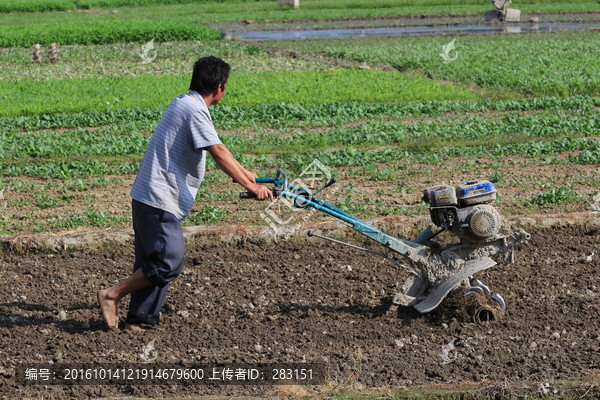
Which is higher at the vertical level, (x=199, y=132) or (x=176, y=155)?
(x=199, y=132)

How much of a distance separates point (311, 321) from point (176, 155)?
1508 millimetres

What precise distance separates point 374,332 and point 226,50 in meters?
17.7

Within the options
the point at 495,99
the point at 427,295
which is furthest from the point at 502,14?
the point at 427,295

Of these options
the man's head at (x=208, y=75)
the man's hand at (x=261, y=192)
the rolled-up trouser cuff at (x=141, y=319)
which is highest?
the man's head at (x=208, y=75)

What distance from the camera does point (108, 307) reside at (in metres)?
5.55

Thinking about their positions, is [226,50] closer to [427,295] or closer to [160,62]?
[160,62]

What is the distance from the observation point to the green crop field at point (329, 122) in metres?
8.45

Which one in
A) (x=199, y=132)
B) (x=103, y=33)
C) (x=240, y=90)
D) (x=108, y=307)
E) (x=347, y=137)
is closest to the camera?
(x=199, y=132)

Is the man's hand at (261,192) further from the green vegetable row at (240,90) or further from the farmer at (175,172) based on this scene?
the green vegetable row at (240,90)

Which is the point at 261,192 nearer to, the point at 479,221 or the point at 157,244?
the point at 157,244

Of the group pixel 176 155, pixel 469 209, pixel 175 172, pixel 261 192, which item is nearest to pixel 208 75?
pixel 176 155

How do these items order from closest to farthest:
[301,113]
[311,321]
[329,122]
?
[311,321], [329,122], [301,113]

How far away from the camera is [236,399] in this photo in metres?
4.56

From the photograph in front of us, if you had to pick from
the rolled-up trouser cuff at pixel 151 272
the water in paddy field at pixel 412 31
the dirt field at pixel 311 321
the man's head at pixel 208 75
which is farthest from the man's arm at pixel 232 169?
the water in paddy field at pixel 412 31
